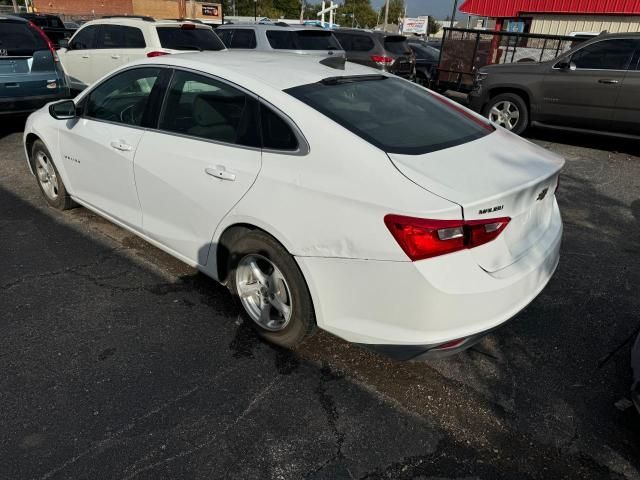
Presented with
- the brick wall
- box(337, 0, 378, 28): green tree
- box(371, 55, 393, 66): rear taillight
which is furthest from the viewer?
box(337, 0, 378, 28): green tree

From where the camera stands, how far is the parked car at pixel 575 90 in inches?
284

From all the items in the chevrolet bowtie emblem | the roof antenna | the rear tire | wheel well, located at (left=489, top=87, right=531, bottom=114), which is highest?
the roof antenna

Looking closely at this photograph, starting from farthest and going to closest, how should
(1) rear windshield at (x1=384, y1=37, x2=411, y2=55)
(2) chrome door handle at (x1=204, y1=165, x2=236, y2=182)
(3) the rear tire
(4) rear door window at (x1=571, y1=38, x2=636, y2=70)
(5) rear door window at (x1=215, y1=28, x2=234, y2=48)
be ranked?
(1) rear windshield at (x1=384, y1=37, x2=411, y2=55) → (5) rear door window at (x1=215, y1=28, x2=234, y2=48) → (4) rear door window at (x1=571, y1=38, x2=636, y2=70) → (3) the rear tire → (2) chrome door handle at (x1=204, y1=165, x2=236, y2=182)

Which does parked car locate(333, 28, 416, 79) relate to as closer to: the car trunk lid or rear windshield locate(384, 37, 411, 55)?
rear windshield locate(384, 37, 411, 55)

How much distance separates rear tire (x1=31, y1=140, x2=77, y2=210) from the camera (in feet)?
14.7

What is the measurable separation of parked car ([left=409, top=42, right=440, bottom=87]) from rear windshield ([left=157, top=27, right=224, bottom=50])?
7.00 m

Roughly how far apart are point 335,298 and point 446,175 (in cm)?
78

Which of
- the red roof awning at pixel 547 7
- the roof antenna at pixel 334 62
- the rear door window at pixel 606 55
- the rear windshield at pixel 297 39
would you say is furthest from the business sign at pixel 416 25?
the roof antenna at pixel 334 62

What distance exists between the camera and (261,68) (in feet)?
9.75

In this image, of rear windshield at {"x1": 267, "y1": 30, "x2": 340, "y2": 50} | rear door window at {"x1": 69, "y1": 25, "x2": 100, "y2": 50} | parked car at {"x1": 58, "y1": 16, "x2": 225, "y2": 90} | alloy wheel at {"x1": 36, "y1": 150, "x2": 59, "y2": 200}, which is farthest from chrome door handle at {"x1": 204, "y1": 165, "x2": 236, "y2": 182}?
rear door window at {"x1": 69, "y1": 25, "x2": 100, "y2": 50}

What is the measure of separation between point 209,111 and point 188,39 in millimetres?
6133

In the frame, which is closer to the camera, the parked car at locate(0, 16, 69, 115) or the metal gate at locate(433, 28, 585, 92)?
the parked car at locate(0, 16, 69, 115)

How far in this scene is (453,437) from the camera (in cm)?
237

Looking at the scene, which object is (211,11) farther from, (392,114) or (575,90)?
(392,114)
